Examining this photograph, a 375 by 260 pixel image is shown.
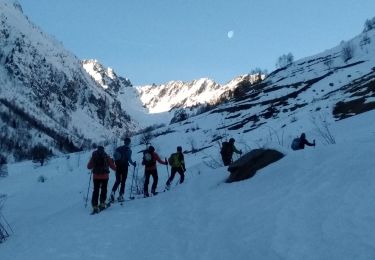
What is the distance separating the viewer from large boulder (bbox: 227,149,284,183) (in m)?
12.5

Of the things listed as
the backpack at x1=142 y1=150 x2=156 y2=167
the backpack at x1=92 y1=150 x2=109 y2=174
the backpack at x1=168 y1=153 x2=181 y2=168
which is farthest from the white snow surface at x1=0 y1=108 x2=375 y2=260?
the backpack at x1=168 y1=153 x2=181 y2=168

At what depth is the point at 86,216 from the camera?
1326cm

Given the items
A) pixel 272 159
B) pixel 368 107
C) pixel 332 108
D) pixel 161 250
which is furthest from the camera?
pixel 332 108

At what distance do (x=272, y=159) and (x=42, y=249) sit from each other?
588cm

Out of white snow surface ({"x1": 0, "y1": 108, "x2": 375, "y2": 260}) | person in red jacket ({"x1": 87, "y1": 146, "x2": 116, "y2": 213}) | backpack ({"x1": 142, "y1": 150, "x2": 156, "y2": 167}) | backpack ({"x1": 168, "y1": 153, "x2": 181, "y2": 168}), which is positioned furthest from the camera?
backpack ({"x1": 168, "y1": 153, "x2": 181, "y2": 168})

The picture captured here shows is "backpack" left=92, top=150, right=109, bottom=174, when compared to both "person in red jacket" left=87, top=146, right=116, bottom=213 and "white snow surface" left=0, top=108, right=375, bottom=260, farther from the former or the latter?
"white snow surface" left=0, top=108, right=375, bottom=260

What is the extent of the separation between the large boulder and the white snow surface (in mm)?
318

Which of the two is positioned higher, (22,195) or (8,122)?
(8,122)

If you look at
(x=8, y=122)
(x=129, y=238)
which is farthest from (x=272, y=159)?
(x=8, y=122)

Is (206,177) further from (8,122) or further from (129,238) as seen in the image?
(8,122)

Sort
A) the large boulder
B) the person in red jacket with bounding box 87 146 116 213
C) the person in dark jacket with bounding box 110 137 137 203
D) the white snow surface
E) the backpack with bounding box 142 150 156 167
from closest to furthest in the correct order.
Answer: the white snow surface, the large boulder, the person in red jacket with bounding box 87 146 116 213, the person in dark jacket with bounding box 110 137 137 203, the backpack with bounding box 142 150 156 167

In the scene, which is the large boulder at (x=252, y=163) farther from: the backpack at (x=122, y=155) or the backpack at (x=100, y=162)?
the backpack at (x=100, y=162)

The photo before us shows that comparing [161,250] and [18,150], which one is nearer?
[161,250]

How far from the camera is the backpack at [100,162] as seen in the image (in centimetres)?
1376
